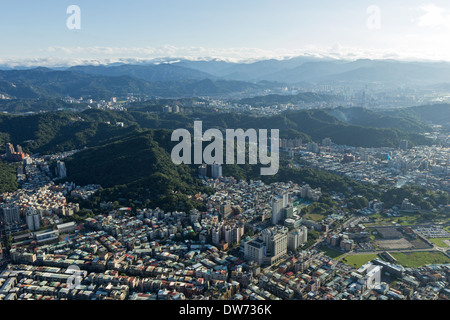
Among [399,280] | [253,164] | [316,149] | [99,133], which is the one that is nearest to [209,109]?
[99,133]

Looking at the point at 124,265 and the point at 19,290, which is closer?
the point at 19,290

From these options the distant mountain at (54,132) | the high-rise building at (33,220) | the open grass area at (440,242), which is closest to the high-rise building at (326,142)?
the distant mountain at (54,132)

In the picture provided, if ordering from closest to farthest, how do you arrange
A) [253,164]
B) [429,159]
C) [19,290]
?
[19,290] → [253,164] → [429,159]

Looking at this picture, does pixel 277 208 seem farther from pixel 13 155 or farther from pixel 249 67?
pixel 249 67

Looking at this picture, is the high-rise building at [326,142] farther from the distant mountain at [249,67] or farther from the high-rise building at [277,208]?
the distant mountain at [249,67]

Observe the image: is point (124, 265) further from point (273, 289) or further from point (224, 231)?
point (273, 289)

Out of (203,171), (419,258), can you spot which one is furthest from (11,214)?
(419,258)

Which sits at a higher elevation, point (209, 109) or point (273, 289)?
point (209, 109)
